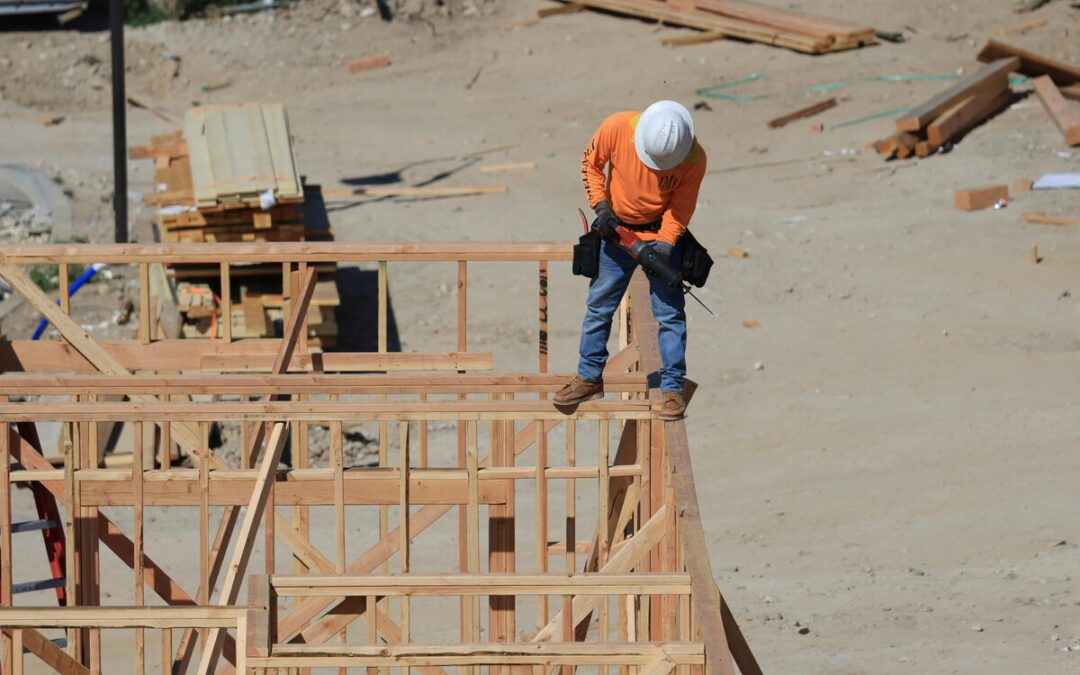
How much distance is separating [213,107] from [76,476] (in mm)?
10105

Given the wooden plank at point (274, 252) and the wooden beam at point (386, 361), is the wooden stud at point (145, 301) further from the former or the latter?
the wooden beam at point (386, 361)

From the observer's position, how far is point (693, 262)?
25.1 feet

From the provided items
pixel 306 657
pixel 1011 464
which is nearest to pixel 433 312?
pixel 1011 464

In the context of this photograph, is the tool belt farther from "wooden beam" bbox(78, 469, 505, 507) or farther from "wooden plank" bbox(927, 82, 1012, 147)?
"wooden plank" bbox(927, 82, 1012, 147)

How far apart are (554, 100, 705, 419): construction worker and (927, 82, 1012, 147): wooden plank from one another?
13.9 metres

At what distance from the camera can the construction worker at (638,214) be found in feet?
24.5

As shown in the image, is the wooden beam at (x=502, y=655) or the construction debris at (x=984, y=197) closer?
the wooden beam at (x=502, y=655)

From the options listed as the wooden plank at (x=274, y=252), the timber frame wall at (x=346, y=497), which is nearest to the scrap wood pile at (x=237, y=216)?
the timber frame wall at (x=346, y=497)

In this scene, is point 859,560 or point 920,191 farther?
point 920,191

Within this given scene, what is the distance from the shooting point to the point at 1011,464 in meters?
13.2

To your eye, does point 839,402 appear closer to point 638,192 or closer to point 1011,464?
point 1011,464

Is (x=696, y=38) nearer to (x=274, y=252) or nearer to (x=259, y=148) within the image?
(x=259, y=148)

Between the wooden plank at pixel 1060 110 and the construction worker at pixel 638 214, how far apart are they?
1423 centimetres

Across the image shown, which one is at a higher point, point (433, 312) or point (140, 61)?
point (140, 61)
